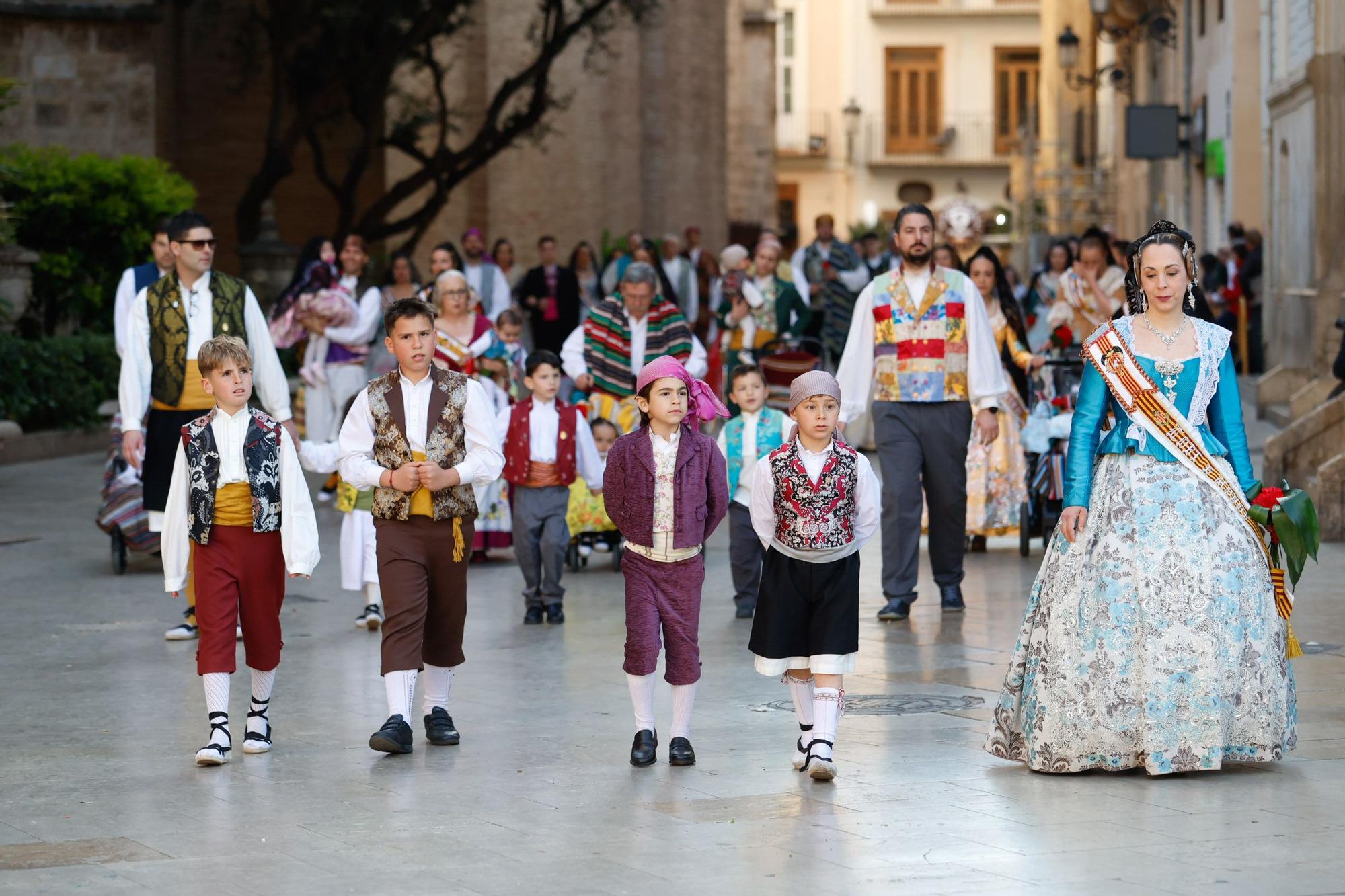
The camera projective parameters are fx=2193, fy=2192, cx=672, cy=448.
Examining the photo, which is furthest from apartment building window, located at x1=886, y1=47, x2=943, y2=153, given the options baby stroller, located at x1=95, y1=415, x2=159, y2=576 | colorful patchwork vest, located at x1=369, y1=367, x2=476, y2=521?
colorful patchwork vest, located at x1=369, y1=367, x2=476, y2=521

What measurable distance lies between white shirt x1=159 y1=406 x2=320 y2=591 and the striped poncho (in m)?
4.40

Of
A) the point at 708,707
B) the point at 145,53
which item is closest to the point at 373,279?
the point at 145,53

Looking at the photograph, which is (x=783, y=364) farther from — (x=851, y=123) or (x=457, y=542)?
(x=851, y=123)

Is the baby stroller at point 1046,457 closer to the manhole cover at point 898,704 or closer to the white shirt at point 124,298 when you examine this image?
the manhole cover at point 898,704

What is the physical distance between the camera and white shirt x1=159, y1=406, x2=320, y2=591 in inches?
312

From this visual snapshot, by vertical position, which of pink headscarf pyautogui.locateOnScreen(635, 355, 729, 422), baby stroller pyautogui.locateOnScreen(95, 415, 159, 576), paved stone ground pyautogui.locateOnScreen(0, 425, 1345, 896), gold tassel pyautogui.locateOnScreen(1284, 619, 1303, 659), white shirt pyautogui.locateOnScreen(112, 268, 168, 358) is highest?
white shirt pyautogui.locateOnScreen(112, 268, 168, 358)

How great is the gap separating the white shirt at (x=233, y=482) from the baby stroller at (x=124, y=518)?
467 cm

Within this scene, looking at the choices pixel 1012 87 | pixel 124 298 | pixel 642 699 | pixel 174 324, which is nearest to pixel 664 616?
pixel 642 699

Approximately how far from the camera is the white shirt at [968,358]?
35.3ft

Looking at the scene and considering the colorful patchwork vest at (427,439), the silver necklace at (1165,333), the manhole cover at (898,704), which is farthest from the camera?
the manhole cover at (898,704)

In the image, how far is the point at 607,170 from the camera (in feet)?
123

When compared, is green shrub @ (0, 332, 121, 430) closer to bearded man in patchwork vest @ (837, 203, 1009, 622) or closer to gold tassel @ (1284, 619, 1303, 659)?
bearded man in patchwork vest @ (837, 203, 1009, 622)

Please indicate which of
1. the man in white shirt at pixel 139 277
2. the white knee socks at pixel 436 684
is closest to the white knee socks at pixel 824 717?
the white knee socks at pixel 436 684

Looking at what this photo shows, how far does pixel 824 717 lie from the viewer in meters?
7.23
